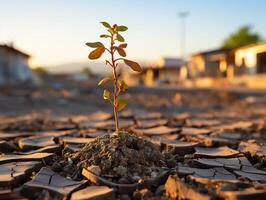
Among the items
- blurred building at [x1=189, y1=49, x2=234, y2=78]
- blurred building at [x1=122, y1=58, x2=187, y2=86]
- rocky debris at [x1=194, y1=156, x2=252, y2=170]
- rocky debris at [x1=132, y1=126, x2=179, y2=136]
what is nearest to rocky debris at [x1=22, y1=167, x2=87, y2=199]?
rocky debris at [x1=194, y1=156, x2=252, y2=170]

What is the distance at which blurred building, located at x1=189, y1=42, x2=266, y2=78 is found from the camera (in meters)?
22.0

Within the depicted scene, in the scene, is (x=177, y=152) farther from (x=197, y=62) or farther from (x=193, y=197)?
(x=197, y=62)

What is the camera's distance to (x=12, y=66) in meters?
23.0

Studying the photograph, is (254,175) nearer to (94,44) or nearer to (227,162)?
(227,162)

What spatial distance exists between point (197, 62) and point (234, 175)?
2820cm

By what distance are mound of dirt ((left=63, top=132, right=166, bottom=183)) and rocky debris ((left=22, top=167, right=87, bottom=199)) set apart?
16 centimetres

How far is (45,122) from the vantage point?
Result: 5.26m

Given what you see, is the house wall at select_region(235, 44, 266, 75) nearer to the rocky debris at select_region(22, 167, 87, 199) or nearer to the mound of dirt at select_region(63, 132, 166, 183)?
the mound of dirt at select_region(63, 132, 166, 183)

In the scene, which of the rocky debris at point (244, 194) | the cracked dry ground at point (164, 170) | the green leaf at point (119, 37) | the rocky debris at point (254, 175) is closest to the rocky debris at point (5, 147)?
the cracked dry ground at point (164, 170)

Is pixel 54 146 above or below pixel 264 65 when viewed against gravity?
below

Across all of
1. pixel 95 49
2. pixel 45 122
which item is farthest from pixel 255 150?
pixel 45 122

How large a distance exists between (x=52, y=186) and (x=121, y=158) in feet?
1.44

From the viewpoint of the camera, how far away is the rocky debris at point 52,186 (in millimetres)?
2164

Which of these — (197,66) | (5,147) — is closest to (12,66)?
(197,66)
